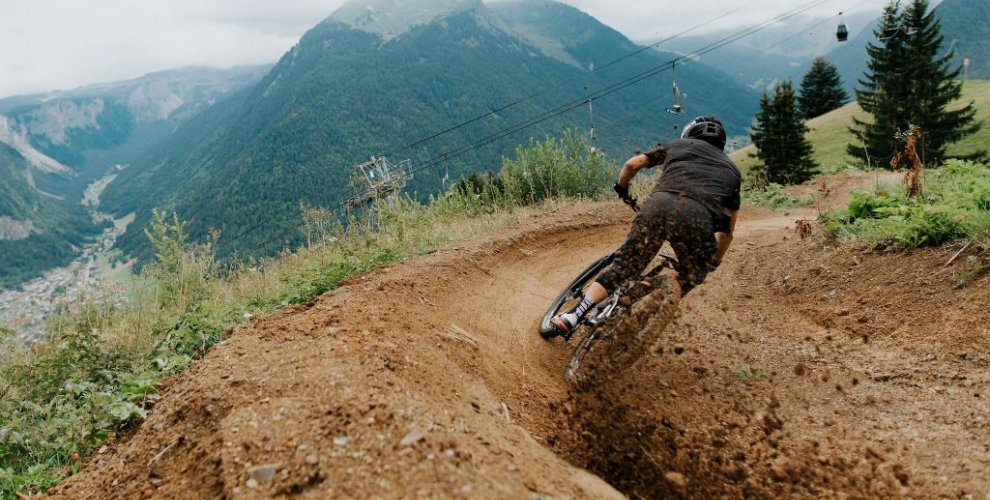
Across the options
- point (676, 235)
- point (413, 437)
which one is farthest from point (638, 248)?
point (413, 437)

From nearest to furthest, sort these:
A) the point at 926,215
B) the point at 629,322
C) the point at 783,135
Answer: the point at 629,322, the point at 926,215, the point at 783,135

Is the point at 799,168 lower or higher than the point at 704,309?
lower

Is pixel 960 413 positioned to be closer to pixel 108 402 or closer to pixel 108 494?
pixel 108 494

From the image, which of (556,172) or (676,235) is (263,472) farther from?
(556,172)

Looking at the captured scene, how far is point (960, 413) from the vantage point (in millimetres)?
3740

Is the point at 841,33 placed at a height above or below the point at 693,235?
above

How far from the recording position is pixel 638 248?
4395 mm

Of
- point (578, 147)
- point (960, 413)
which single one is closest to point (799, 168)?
point (578, 147)

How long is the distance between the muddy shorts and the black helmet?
1.01m

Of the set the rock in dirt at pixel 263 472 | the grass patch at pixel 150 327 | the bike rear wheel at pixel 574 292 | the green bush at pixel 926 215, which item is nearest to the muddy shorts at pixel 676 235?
the bike rear wheel at pixel 574 292

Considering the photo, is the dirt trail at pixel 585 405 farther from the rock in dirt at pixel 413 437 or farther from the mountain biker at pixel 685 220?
the mountain biker at pixel 685 220

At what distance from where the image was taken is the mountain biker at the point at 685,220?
13.9 feet

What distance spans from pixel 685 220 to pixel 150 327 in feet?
19.2

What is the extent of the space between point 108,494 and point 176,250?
522cm
